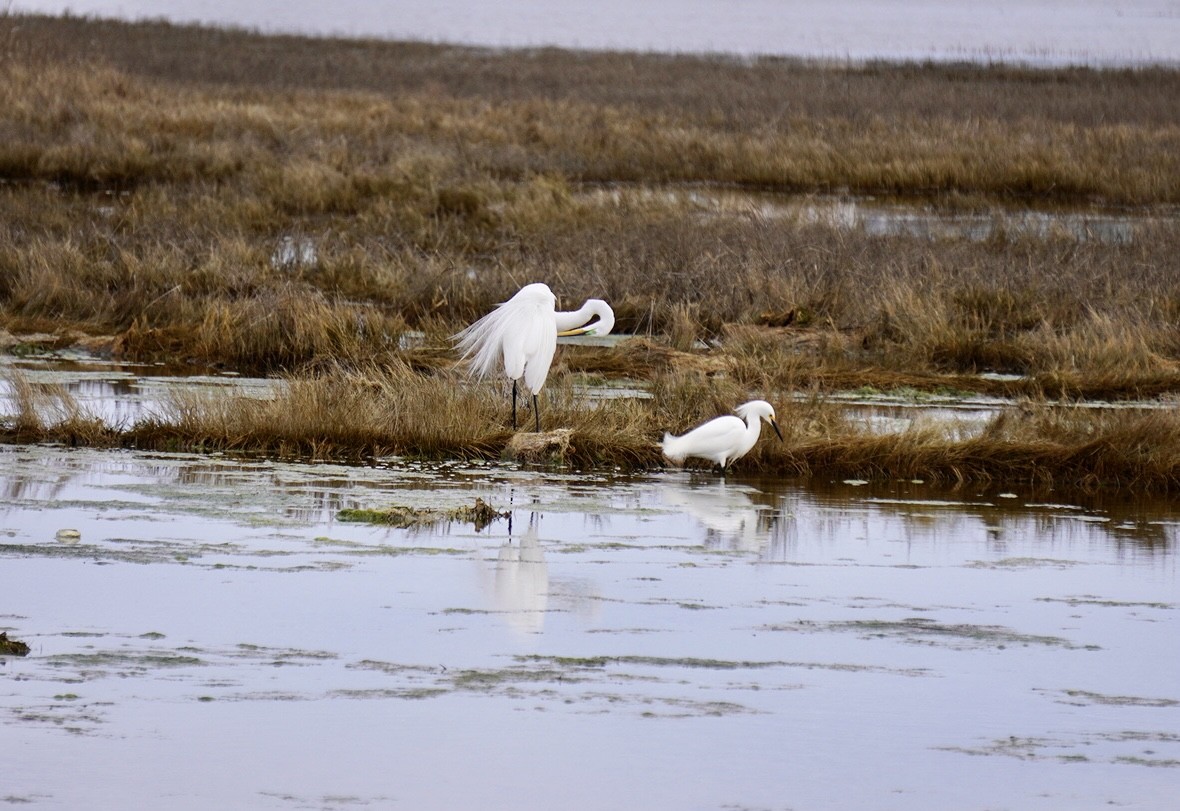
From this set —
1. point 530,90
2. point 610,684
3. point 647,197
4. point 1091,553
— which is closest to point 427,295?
point 647,197

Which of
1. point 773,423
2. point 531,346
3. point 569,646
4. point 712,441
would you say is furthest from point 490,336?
point 569,646

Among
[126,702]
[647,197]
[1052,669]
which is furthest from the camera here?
[647,197]

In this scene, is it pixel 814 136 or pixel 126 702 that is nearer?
pixel 126 702

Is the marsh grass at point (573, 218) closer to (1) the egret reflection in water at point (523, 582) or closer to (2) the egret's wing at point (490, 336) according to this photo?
(2) the egret's wing at point (490, 336)

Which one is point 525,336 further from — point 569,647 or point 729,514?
point 569,647

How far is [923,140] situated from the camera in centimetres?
2864

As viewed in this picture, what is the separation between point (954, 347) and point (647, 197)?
804cm

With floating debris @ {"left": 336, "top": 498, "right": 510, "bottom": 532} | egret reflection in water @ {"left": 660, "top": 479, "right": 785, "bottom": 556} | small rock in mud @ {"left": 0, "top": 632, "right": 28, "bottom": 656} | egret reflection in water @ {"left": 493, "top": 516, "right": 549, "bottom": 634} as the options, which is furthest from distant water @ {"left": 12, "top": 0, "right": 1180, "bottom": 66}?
small rock in mud @ {"left": 0, "top": 632, "right": 28, "bottom": 656}

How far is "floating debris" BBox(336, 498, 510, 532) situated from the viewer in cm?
795

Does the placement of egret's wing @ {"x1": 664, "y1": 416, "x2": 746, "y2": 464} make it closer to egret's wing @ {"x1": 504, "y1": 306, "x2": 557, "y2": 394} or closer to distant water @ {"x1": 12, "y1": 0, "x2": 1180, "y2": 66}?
egret's wing @ {"x1": 504, "y1": 306, "x2": 557, "y2": 394}

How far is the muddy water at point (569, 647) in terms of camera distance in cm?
486

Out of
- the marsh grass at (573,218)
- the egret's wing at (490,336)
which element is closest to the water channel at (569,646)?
the egret's wing at (490,336)

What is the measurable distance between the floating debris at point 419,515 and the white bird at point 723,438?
157 cm

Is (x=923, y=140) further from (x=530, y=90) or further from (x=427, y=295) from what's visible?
(x=427, y=295)
